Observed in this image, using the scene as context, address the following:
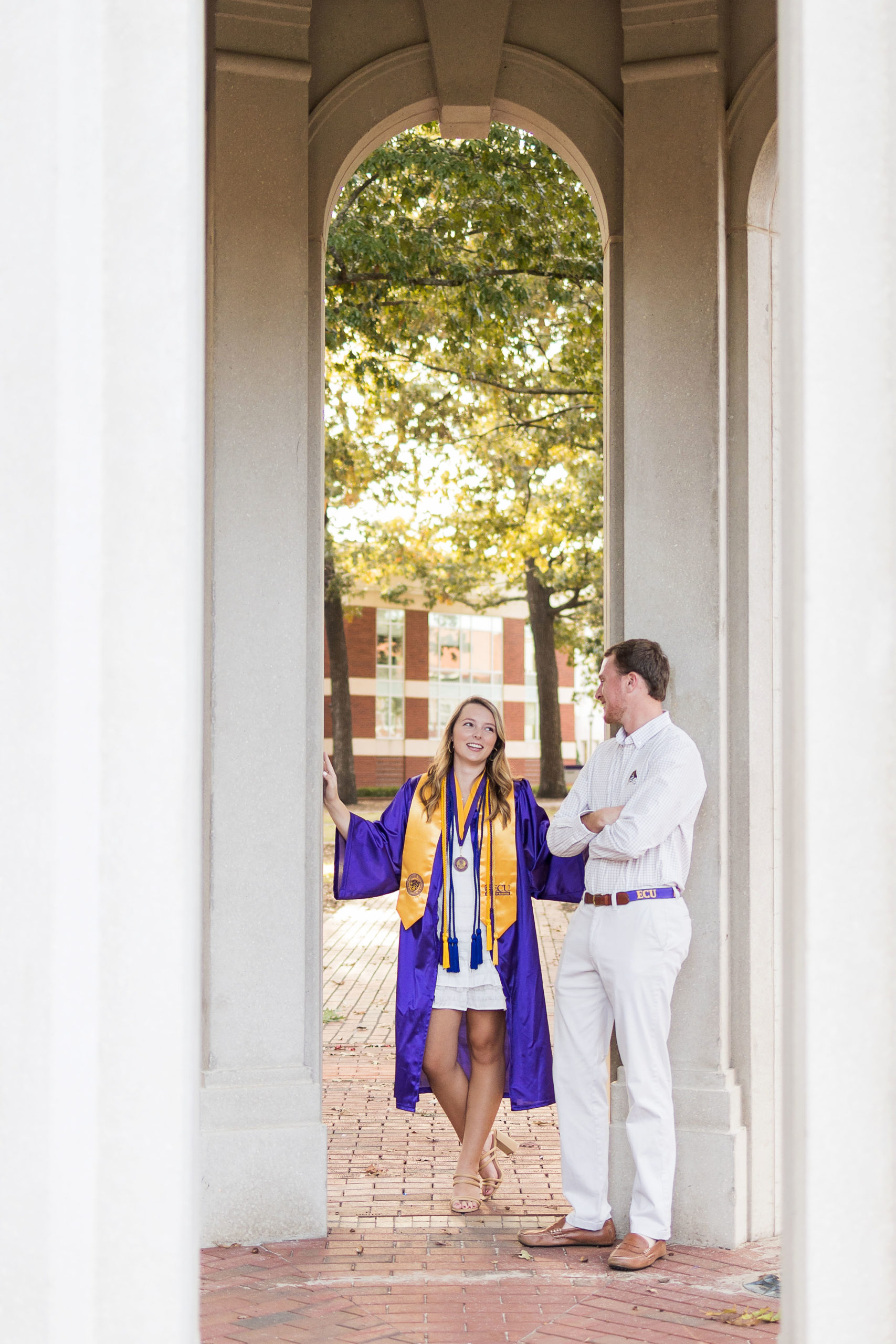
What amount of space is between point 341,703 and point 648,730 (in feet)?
86.2

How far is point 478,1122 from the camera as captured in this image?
18.1 feet

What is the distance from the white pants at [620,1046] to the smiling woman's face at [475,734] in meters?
0.86

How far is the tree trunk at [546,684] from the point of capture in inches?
1199

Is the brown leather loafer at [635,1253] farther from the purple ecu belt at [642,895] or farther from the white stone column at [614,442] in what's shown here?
the white stone column at [614,442]

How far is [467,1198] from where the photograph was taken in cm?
543

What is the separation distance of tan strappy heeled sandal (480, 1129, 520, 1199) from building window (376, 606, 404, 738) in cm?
3945

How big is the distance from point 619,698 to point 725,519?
964mm

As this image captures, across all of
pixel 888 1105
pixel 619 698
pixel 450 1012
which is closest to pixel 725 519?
pixel 619 698

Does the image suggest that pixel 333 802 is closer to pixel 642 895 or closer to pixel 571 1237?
pixel 642 895

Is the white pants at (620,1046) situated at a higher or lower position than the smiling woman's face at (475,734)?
lower

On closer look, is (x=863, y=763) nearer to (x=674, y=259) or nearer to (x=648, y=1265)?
(x=648, y=1265)

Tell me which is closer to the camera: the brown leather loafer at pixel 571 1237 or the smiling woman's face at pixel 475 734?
the brown leather loafer at pixel 571 1237

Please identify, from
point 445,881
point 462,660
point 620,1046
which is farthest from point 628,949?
point 462,660

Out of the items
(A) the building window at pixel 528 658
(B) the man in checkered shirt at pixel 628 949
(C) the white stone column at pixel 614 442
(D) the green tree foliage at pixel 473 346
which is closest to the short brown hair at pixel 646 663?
(B) the man in checkered shirt at pixel 628 949
